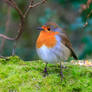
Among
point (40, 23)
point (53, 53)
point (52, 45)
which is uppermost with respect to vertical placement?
point (40, 23)

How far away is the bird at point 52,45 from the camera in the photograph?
3902 millimetres

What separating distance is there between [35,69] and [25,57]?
12.4 feet

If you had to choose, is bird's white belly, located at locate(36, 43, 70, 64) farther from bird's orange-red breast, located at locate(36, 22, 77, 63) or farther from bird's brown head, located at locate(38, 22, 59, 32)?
bird's brown head, located at locate(38, 22, 59, 32)

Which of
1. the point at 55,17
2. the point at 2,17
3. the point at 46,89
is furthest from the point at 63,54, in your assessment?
the point at 2,17

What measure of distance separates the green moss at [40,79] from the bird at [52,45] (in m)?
0.17

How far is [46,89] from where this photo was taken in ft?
11.6

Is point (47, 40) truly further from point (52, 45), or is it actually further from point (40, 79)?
point (40, 79)

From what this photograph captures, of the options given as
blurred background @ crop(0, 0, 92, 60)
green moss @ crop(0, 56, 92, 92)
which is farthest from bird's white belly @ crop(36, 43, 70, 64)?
blurred background @ crop(0, 0, 92, 60)

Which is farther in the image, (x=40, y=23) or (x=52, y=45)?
(x=40, y=23)

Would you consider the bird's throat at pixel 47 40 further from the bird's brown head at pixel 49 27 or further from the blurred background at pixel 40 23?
the blurred background at pixel 40 23

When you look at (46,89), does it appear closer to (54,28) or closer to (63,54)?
(63,54)

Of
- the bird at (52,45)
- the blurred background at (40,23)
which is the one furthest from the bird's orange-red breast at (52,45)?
the blurred background at (40,23)

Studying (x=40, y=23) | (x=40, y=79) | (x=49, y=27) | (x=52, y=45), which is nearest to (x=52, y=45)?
(x=52, y=45)

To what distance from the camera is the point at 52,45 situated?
3910 millimetres
